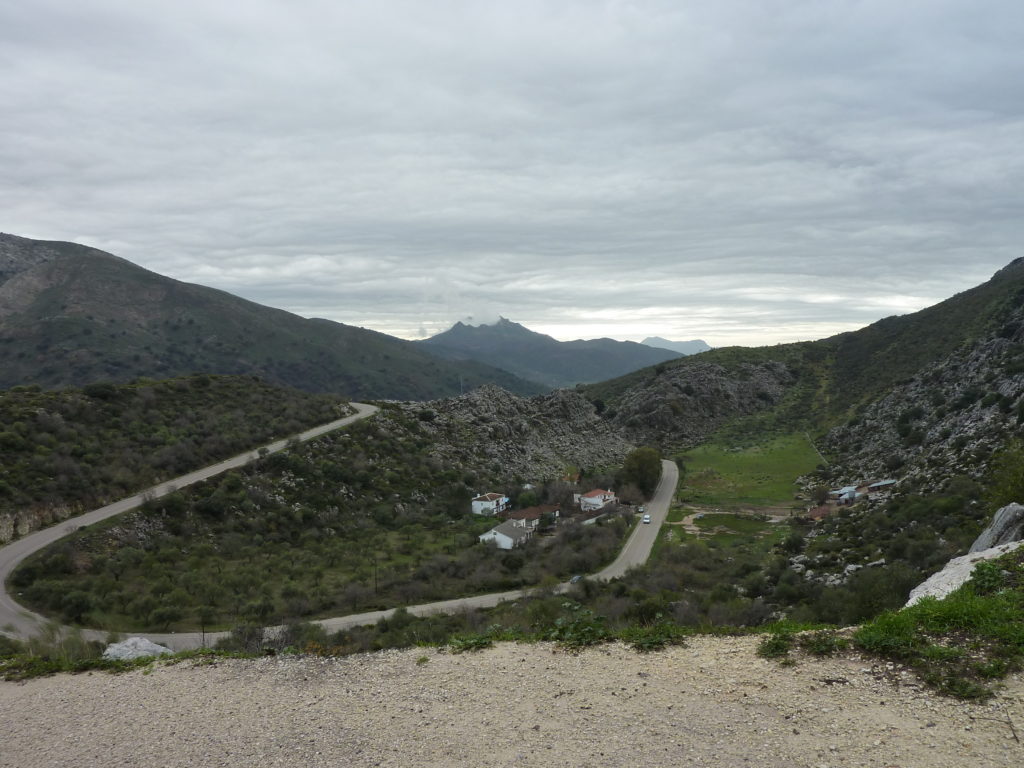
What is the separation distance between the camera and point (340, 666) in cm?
978

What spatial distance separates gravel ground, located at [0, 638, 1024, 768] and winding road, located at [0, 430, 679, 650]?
431 inches

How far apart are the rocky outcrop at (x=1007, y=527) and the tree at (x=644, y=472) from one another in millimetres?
40901

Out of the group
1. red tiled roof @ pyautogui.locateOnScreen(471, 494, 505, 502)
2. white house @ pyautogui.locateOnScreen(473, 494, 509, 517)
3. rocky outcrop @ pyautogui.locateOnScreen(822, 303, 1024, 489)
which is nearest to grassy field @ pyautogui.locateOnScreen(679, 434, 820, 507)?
rocky outcrop @ pyautogui.locateOnScreen(822, 303, 1024, 489)

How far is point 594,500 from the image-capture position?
49625mm

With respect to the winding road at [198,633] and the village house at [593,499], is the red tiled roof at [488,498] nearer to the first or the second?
the village house at [593,499]

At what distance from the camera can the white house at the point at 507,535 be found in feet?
122

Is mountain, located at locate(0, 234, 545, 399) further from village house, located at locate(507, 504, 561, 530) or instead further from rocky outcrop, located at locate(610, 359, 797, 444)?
village house, located at locate(507, 504, 561, 530)

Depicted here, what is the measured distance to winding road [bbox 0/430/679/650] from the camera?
19.5 meters

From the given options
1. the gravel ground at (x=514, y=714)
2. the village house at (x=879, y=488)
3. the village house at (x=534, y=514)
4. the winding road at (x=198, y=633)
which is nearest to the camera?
the gravel ground at (x=514, y=714)

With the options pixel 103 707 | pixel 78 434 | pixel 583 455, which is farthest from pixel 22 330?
pixel 103 707

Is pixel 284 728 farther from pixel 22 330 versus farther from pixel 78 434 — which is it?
pixel 22 330

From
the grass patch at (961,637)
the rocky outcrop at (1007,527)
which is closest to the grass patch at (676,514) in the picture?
the rocky outcrop at (1007,527)

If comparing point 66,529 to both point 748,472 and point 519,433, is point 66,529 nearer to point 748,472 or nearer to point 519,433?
point 519,433

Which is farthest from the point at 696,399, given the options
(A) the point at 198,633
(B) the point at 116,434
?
(A) the point at 198,633
